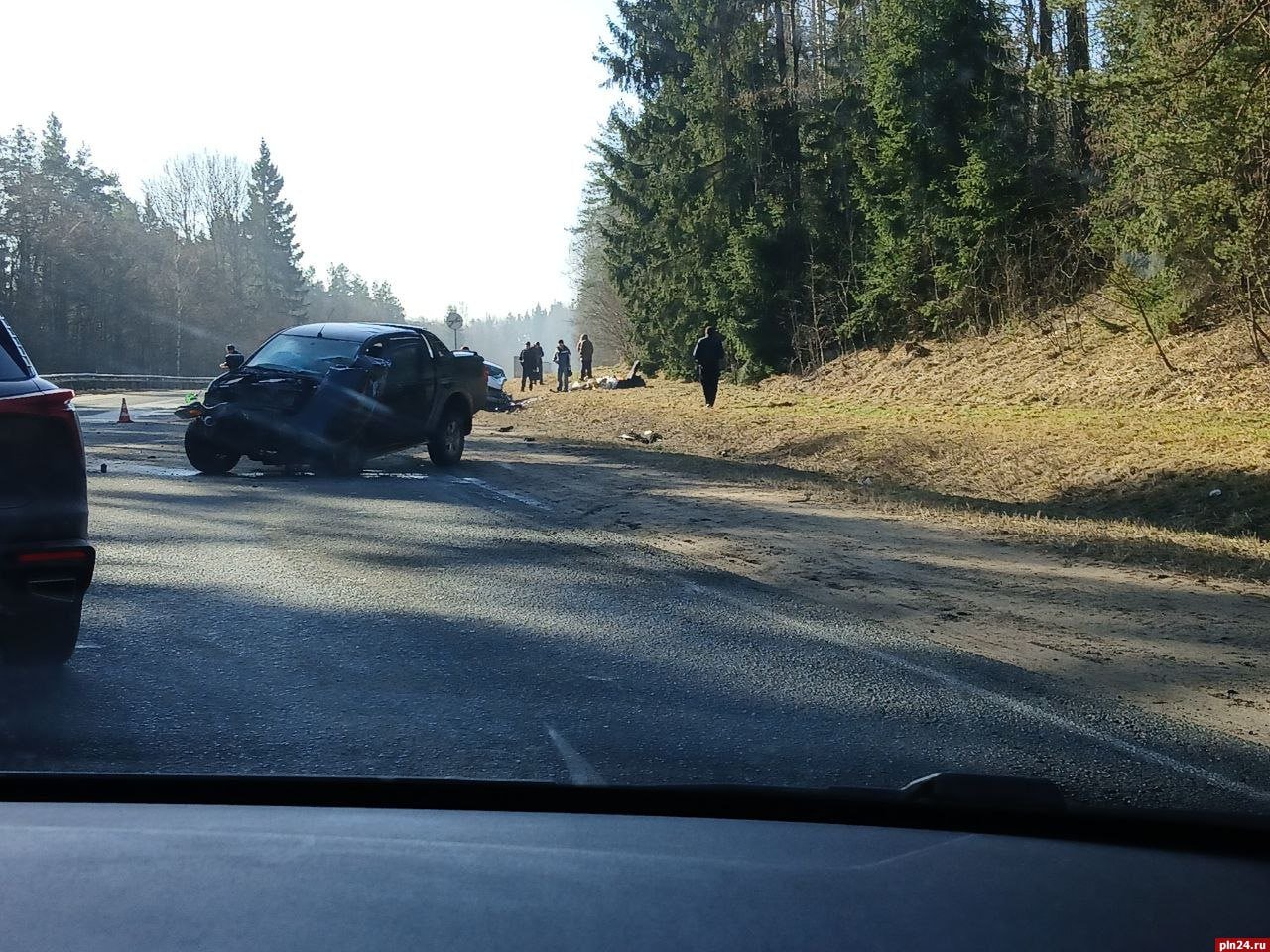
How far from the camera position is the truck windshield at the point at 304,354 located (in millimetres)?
15109

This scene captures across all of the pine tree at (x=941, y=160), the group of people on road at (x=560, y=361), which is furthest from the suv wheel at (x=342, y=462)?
the group of people on road at (x=560, y=361)

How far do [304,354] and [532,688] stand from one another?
422 inches

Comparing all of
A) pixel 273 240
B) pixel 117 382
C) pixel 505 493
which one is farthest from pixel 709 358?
pixel 273 240

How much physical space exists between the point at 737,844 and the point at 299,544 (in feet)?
25.6

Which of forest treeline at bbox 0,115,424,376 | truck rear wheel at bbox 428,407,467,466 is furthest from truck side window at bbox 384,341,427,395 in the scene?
forest treeline at bbox 0,115,424,376

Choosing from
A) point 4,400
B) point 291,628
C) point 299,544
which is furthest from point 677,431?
point 4,400

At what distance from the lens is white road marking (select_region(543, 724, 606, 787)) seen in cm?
429

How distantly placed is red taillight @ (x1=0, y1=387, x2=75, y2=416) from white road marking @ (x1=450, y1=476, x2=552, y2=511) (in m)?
7.62

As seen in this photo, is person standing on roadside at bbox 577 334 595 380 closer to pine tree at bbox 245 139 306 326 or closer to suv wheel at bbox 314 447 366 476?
suv wheel at bbox 314 447 366 476

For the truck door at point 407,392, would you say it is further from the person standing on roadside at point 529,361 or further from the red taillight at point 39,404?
the person standing on roadside at point 529,361

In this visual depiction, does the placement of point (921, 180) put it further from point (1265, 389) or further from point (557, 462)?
point (557, 462)

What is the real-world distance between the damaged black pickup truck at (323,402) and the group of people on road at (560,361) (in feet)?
97.2

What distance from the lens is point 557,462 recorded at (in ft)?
61.3

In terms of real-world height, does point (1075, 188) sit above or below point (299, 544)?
above
